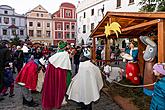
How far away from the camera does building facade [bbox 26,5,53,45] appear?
2164 inches

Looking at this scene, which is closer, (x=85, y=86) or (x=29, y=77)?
(x=85, y=86)

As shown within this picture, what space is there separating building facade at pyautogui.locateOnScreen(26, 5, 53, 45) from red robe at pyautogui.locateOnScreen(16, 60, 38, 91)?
48128 millimetres

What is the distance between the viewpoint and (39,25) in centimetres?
5594

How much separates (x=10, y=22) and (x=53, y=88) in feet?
164

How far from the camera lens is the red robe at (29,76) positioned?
22.1 feet

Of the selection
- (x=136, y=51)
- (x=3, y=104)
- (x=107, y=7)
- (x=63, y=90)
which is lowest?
(x=3, y=104)

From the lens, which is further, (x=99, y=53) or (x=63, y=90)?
(x=99, y=53)

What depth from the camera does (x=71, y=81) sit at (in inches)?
246

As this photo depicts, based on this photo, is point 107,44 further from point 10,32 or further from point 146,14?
point 10,32

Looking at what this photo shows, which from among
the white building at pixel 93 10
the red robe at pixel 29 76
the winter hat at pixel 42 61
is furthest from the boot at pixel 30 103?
the white building at pixel 93 10

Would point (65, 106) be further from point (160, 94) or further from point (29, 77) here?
point (160, 94)

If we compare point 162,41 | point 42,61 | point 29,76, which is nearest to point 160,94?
point 162,41

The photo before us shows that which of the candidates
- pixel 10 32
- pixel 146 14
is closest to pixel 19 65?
pixel 146 14

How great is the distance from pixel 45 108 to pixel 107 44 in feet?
20.4
